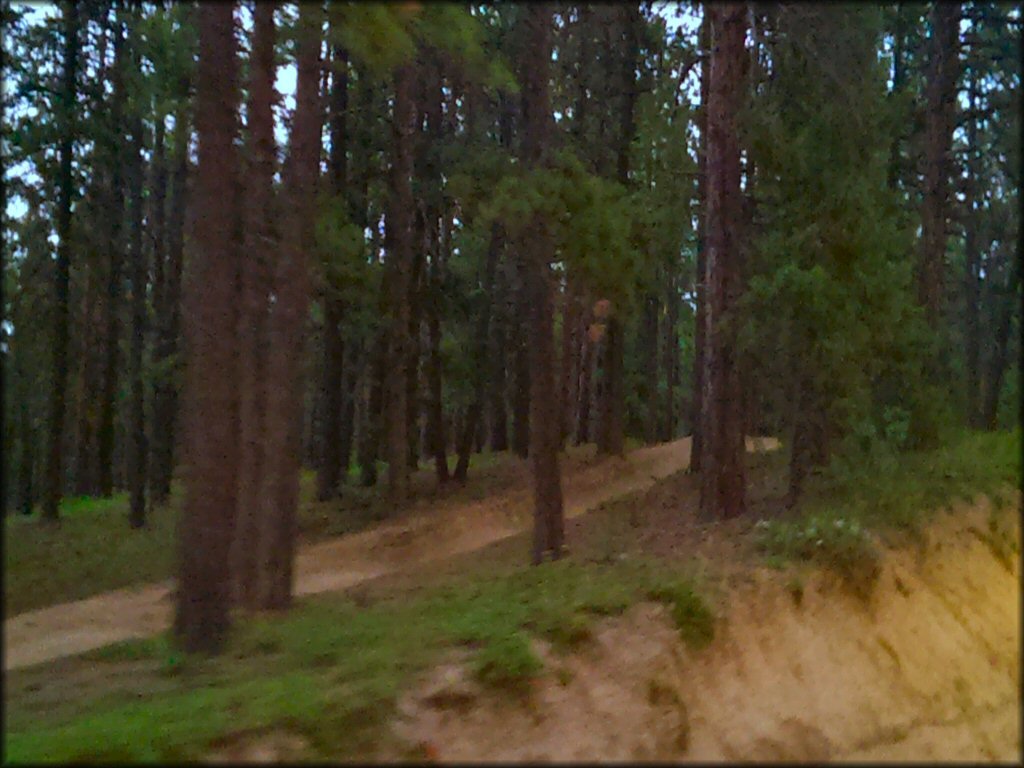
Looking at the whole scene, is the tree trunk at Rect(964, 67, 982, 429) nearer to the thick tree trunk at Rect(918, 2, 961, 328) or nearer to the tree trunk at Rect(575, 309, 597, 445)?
the thick tree trunk at Rect(918, 2, 961, 328)

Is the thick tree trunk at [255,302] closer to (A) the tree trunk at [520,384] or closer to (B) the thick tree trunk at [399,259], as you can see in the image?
(B) the thick tree trunk at [399,259]

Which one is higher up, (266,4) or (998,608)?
(266,4)

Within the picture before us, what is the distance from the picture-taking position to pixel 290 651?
26.5ft

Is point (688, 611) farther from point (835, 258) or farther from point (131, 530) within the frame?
point (131, 530)

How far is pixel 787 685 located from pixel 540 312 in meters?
7.25

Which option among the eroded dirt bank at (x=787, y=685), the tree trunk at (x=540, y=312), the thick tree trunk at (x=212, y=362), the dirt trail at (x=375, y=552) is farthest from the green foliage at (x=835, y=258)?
the thick tree trunk at (x=212, y=362)

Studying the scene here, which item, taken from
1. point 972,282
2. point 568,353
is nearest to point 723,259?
point 568,353

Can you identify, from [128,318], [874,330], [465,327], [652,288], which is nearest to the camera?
[874,330]

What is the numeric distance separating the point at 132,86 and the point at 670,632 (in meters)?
15.9

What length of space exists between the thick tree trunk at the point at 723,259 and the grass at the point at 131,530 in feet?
24.5

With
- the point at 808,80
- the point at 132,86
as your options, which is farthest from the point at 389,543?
the point at 808,80

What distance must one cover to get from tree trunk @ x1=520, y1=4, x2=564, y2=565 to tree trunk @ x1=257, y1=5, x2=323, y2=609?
3.06 metres

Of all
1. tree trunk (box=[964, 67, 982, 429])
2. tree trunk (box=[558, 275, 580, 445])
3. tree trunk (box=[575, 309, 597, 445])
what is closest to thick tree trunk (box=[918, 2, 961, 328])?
tree trunk (box=[964, 67, 982, 429])

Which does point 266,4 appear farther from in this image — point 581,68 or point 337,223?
point 581,68
